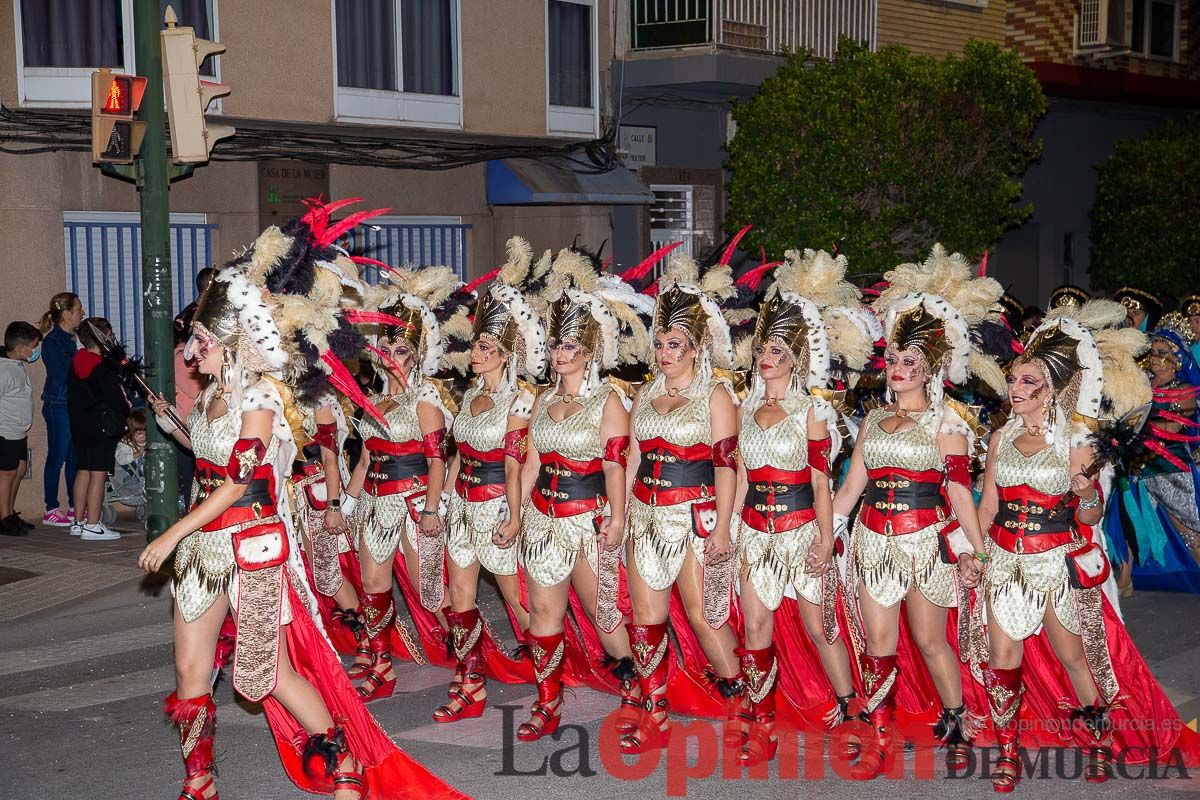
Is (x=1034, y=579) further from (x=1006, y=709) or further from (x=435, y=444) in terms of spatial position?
(x=435, y=444)

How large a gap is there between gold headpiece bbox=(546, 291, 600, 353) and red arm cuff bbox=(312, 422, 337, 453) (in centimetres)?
153

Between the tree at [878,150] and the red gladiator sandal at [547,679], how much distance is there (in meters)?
9.07

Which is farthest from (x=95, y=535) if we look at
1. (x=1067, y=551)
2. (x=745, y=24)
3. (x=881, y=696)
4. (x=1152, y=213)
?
(x=1152, y=213)

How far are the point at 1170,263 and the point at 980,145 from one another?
712 centimetres

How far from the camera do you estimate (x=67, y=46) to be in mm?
12914

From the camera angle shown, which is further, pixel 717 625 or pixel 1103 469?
pixel 717 625

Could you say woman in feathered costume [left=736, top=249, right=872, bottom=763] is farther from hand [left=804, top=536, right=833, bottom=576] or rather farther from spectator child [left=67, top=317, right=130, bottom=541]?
spectator child [left=67, top=317, right=130, bottom=541]

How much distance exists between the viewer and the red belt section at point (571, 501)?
6859 mm

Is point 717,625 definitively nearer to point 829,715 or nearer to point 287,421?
point 829,715

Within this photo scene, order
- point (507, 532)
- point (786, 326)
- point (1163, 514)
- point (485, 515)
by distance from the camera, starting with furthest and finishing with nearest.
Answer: point (1163, 514) → point (485, 515) → point (507, 532) → point (786, 326)

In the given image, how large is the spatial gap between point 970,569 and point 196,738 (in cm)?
338

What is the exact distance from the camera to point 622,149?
17.7 m

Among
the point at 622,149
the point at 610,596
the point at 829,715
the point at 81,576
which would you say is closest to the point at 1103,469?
the point at 829,715

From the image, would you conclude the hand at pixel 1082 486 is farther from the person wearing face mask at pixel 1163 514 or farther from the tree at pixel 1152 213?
the tree at pixel 1152 213
